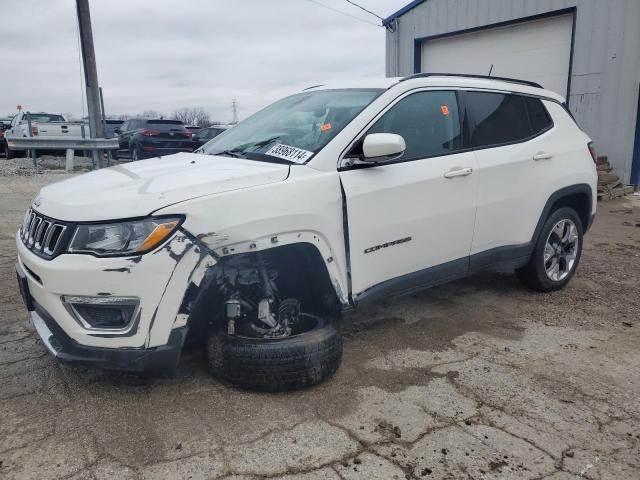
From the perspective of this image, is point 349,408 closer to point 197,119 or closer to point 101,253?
point 101,253

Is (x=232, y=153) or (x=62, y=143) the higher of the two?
(x=232, y=153)

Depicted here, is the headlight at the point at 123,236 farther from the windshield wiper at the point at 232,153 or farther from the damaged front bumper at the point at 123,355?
the windshield wiper at the point at 232,153

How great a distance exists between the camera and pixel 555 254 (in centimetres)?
481

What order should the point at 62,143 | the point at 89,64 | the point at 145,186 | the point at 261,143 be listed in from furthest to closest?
the point at 62,143
the point at 89,64
the point at 261,143
the point at 145,186

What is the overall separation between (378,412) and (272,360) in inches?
24.7

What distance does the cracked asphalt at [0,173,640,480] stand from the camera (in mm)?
2434

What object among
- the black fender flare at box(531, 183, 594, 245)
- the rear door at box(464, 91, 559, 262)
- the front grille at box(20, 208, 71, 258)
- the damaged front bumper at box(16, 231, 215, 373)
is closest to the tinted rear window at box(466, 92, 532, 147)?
the rear door at box(464, 91, 559, 262)

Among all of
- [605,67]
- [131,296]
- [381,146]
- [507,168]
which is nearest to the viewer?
[131,296]

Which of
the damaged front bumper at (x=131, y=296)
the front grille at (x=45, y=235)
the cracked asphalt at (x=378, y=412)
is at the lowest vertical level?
the cracked asphalt at (x=378, y=412)

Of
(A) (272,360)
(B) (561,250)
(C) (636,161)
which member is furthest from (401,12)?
(A) (272,360)

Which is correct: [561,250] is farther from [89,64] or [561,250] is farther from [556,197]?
[89,64]

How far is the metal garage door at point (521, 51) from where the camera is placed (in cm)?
1059

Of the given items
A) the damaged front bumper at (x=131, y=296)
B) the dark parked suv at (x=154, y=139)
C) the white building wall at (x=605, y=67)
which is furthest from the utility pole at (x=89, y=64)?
the damaged front bumper at (x=131, y=296)

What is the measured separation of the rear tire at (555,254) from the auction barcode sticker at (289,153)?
2377mm
